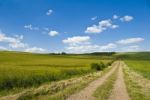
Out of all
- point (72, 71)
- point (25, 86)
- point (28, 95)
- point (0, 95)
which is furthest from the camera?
point (72, 71)

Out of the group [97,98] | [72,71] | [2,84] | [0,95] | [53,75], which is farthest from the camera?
[72,71]

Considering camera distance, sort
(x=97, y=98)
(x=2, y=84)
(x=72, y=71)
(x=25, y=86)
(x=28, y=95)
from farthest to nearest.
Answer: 1. (x=72, y=71)
2. (x=25, y=86)
3. (x=2, y=84)
4. (x=28, y=95)
5. (x=97, y=98)

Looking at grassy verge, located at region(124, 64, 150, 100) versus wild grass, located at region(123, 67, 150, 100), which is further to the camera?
wild grass, located at region(123, 67, 150, 100)

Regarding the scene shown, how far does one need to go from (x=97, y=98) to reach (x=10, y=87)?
1096 cm

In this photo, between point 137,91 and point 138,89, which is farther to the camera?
point 138,89

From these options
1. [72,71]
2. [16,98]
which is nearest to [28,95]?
[16,98]

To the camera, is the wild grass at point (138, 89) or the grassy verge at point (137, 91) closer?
the grassy verge at point (137, 91)

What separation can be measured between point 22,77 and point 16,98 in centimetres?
891

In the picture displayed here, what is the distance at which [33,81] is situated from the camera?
31.6 metres

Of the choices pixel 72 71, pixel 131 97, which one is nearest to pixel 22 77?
pixel 131 97

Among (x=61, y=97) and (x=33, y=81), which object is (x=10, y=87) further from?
(x=61, y=97)

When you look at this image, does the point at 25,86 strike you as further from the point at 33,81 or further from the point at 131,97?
the point at 131,97

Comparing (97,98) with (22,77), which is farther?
(22,77)

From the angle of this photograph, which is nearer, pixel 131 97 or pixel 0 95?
pixel 131 97
